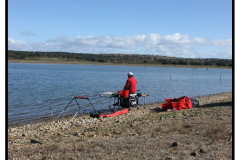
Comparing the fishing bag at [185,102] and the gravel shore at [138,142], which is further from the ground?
the fishing bag at [185,102]

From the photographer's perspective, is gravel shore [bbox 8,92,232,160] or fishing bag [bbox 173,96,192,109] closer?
gravel shore [bbox 8,92,232,160]

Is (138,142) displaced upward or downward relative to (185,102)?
downward

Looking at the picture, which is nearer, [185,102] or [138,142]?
[138,142]

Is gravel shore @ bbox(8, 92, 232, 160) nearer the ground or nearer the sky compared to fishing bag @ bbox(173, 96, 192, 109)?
nearer the ground

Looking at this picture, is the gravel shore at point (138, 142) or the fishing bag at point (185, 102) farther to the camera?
the fishing bag at point (185, 102)

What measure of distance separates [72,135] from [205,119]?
452 cm

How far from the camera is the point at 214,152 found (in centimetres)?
601

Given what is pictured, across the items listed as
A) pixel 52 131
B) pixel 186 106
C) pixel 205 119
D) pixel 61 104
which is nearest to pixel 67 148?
pixel 52 131
